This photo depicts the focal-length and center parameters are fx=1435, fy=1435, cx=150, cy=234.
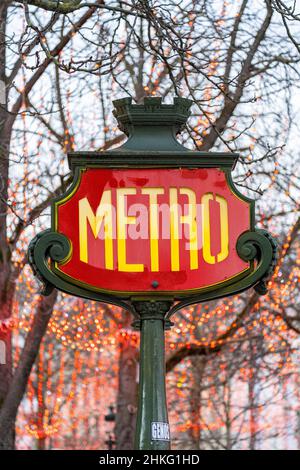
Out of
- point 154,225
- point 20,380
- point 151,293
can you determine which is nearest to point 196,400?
point 20,380

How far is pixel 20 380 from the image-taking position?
67.6ft

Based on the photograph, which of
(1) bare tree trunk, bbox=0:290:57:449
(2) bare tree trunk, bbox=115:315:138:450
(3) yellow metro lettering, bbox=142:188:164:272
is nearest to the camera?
(3) yellow metro lettering, bbox=142:188:164:272

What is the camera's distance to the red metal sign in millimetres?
8164

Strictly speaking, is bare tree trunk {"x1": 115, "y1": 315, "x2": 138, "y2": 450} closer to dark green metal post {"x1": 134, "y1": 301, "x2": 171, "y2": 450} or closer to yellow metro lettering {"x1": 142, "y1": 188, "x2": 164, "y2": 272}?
dark green metal post {"x1": 134, "y1": 301, "x2": 171, "y2": 450}

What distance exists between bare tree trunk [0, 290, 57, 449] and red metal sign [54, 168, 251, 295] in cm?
1220

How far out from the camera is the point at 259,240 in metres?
8.38

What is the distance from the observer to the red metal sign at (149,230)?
816 cm

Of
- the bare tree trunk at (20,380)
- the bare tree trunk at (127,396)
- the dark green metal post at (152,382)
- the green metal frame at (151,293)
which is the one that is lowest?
the dark green metal post at (152,382)

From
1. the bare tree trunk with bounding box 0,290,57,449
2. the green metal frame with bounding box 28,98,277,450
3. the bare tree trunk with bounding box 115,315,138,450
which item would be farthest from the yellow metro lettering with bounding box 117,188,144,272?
the bare tree trunk with bounding box 115,315,138,450

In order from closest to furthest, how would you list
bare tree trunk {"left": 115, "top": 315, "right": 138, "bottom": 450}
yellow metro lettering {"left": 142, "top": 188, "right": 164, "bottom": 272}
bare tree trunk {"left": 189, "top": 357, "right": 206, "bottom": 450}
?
yellow metro lettering {"left": 142, "top": 188, "right": 164, "bottom": 272}
bare tree trunk {"left": 115, "top": 315, "right": 138, "bottom": 450}
bare tree trunk {"left": 189, "top": 357, "right": 206, "bottom": 450}

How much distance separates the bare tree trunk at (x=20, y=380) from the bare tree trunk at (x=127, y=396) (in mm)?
5358

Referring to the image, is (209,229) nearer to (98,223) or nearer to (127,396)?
(98,223)

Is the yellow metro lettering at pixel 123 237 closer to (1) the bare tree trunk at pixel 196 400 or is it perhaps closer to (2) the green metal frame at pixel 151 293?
(2) the green metal frame at pixel 151 293

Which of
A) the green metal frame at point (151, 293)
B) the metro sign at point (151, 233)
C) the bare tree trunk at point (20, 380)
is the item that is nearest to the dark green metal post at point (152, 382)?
the green metal frame at point (151, 293)
